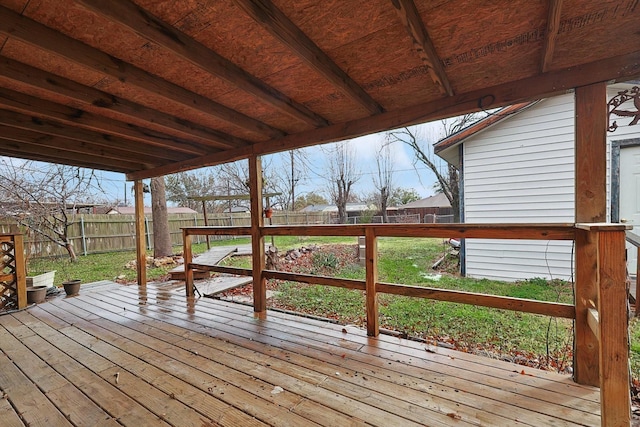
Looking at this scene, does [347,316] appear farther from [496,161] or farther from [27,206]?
[27,206]

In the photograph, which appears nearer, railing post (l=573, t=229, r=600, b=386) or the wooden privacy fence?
railing post (l=573, t=229, r=600, b=386)

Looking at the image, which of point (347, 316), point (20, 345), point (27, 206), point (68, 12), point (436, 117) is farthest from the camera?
point (27, 206)

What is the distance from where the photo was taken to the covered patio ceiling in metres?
1.34

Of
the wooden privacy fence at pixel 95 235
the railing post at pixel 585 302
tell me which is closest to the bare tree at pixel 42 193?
the wooden privacy fence at pixel 95 235

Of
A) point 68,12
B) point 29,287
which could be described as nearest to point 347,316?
point 68,12

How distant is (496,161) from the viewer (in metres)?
5.25

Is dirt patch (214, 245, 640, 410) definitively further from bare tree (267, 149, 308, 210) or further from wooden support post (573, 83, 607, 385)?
bare tree (267, 149, 308, 210)

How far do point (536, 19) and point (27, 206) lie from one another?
917 cm

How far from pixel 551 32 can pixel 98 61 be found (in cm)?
239

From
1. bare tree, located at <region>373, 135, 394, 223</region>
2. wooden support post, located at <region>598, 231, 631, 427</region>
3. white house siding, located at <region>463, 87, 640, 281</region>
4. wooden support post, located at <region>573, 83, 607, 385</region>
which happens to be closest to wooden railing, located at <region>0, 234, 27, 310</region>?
wooden support post, located at <region>598, 231, 631, 427</region>

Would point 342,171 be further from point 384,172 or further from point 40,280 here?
point 40,280

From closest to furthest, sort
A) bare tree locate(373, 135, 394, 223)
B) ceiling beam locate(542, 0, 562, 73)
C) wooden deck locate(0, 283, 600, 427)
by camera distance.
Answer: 1. ceiling beam locate(542, 0, 562, 73)
2. wooden deck locate(0, 283, 600, 427)
3. bare tree locate(373, 135, 394, 223)

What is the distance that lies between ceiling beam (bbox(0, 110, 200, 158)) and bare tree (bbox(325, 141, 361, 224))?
10.8 m

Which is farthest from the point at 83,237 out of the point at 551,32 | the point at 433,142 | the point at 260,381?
the point at 433,142
